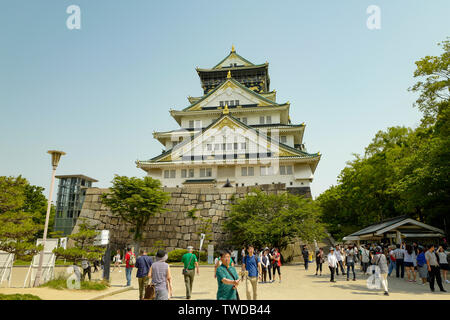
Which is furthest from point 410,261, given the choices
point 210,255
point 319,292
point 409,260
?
point 210,255

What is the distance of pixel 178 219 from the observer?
84.3 feet

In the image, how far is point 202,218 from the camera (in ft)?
83.0

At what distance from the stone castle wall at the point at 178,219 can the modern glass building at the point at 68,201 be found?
A: 1855cm

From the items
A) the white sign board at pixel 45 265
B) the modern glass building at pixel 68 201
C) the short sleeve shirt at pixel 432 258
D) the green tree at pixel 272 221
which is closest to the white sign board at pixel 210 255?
the green tree at pixel 272 221

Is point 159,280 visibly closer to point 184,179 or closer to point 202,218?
point 202,218

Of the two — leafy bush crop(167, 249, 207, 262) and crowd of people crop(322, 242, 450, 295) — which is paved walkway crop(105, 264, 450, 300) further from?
leafy bush crop(167, 249, 207, 262)

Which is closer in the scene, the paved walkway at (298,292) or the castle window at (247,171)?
the paved walkway at (298,292)

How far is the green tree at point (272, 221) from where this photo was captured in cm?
2012

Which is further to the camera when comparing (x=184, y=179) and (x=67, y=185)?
(x=67, y=185)

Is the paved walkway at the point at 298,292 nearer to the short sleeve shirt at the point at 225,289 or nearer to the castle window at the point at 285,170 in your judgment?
the short sleeve shirt at the point at 225,289

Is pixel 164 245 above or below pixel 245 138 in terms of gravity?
below

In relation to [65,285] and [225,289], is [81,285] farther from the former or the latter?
[225,289]
